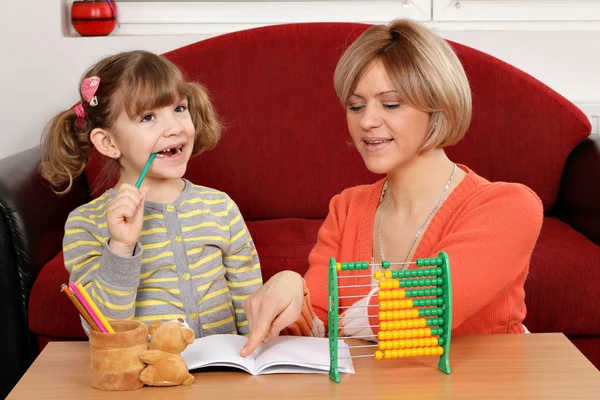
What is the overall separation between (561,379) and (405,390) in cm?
24

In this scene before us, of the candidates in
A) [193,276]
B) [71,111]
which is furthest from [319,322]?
[71,111]

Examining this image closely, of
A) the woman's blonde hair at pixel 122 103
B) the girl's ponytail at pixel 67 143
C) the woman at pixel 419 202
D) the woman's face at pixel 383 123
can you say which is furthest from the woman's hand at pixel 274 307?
the girl's ponytail at pixel 67 143

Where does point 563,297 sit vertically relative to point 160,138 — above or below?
below

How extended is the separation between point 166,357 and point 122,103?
68 centimetres

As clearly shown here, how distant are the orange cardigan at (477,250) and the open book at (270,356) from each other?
140mm

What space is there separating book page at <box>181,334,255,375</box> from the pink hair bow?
24.3 inches

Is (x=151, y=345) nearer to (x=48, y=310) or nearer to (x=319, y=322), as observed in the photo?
(x=319, y=322)

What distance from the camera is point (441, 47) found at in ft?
5.50

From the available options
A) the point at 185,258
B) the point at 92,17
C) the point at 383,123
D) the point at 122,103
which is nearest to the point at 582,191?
→ the point at 383,123

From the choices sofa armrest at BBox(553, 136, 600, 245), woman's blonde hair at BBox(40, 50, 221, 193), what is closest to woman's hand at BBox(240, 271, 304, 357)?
woman's blonde hair at BBox(40, 50, 221, 193)

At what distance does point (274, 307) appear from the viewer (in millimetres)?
1379

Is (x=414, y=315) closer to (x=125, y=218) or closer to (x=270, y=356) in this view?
(x=270, y=356)

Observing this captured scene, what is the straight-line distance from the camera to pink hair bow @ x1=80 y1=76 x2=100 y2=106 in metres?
1.76

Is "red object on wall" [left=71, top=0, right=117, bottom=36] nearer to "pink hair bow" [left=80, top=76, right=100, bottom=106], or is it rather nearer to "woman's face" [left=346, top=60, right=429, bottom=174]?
"pink hair bow" [left=80, top=76, right=100, bottom=106]
